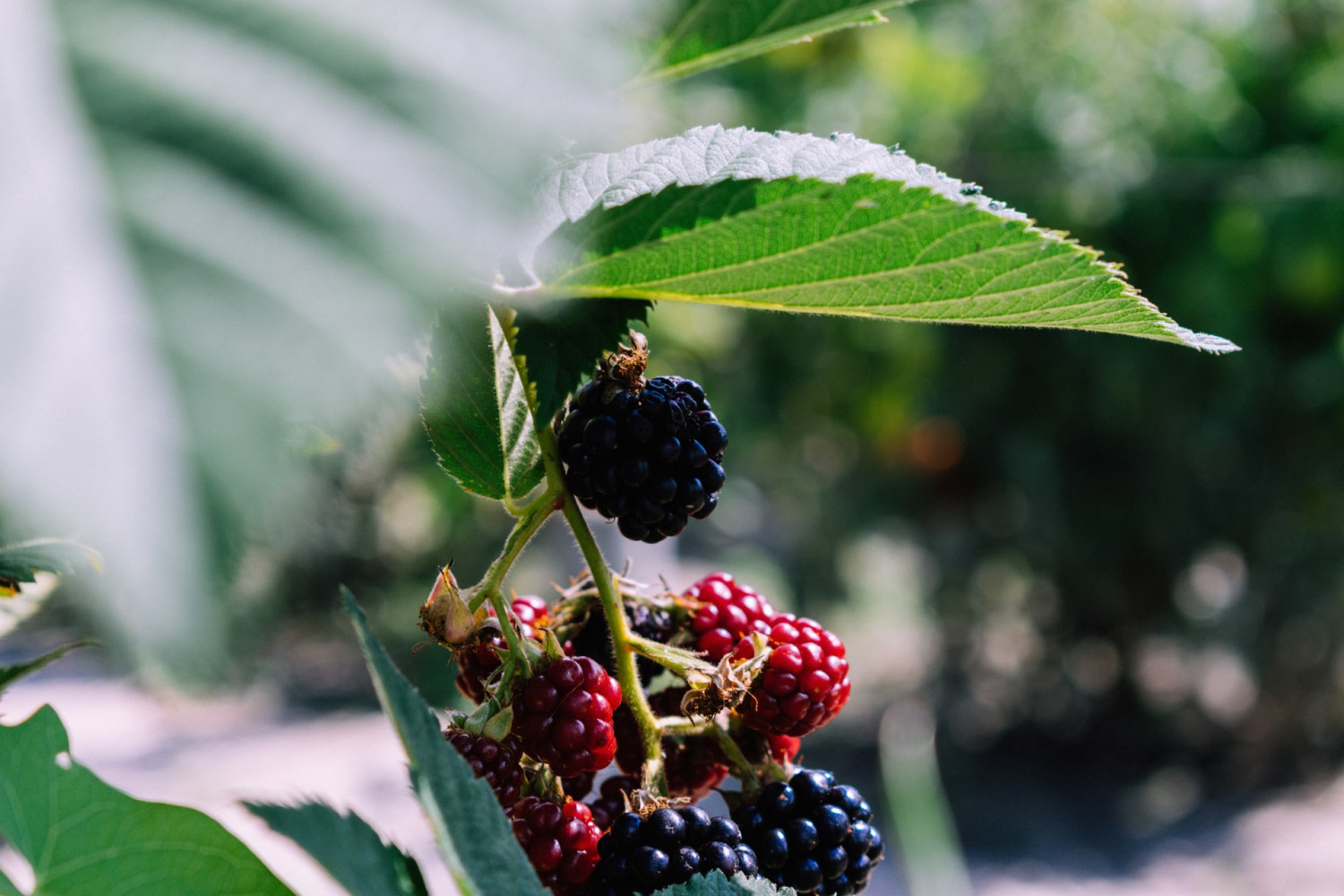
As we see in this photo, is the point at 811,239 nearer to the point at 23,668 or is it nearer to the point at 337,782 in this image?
the point at 23,668

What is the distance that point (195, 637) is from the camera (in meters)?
0.10

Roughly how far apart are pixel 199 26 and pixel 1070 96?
3786mm

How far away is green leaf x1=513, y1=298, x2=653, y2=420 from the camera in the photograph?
33cm

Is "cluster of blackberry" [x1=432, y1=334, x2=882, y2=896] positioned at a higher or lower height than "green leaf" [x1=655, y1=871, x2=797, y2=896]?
higher

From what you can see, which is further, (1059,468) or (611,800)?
(1059,468)

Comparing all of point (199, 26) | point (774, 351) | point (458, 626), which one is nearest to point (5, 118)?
point (199, 26)

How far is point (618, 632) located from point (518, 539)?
6 cm

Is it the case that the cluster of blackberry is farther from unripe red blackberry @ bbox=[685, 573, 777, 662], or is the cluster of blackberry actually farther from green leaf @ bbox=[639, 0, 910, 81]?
green leaf @ bbox=[639, 0, 910, 81]

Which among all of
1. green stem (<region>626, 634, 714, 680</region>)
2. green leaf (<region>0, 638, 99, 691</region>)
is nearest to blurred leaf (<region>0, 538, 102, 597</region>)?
green leaf (<region>0, 638, 99, 691</region>)

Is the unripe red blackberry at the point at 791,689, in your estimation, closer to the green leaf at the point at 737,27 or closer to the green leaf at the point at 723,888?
the green leaf at the point at 723,888

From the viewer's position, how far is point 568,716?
0.42m

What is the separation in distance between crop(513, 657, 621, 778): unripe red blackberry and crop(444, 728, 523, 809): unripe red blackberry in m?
0.01

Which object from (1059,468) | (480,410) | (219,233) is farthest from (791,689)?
(1059,468)

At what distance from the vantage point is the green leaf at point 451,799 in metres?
0.27
